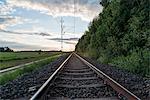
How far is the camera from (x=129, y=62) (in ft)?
66.4

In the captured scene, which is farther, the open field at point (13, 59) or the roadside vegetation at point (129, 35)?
the open field at point (13, 59)

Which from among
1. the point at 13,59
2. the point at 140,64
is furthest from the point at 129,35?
the point at 13,59

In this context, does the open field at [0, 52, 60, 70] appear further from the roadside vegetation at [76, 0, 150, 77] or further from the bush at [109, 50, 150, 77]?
the bush at [109, 50, 150, 77]

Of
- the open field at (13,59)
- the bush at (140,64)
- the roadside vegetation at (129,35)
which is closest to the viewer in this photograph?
the bush at (140,64)

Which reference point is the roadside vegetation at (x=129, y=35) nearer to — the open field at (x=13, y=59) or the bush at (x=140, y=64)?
the bush at (x=140, y=64)

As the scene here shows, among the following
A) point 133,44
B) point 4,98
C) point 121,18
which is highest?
point 121,18

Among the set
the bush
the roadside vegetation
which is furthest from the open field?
the bush

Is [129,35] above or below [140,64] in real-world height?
above

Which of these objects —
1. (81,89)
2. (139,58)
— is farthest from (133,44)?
(81,89)

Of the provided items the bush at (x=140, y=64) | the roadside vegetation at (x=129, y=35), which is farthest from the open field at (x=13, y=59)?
the bush at (x=140, y=64)

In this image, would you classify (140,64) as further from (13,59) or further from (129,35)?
(13,59)

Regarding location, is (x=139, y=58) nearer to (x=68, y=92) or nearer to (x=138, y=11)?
(x=138, y=11)

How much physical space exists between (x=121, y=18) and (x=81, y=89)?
68.0 feet

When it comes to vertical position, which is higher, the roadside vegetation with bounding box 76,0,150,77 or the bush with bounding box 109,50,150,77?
the roadside vegetation with bounding box 76,0,150,77
